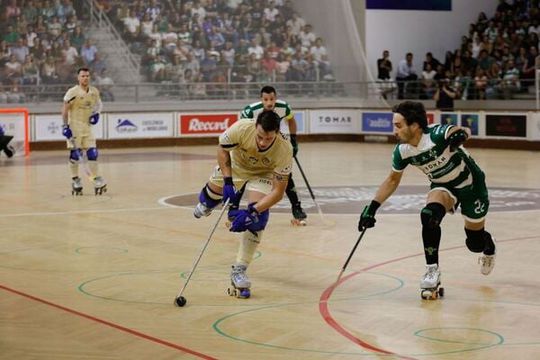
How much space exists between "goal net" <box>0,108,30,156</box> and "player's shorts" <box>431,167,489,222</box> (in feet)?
62.5

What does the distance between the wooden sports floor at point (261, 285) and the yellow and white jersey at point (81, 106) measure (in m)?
1.32

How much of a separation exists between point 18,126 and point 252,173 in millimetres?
18385

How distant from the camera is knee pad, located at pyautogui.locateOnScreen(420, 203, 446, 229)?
8500 mm

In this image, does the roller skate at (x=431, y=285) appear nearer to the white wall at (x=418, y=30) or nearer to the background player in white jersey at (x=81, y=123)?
the background player in white jersey at (x=81, y=123)

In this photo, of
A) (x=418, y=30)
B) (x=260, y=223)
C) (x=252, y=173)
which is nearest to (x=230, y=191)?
(x=260, y=223)

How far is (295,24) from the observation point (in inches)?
1309

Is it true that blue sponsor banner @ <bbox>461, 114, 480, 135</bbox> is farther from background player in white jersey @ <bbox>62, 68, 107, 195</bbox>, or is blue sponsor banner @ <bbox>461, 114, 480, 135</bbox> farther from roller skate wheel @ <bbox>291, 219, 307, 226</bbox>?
roller skate wheel @ <bbox>291, 219, 307, 226</bbox>

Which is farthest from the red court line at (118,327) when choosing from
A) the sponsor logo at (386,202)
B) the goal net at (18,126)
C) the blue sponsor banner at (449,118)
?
the blue sponsor banner at (449,118)

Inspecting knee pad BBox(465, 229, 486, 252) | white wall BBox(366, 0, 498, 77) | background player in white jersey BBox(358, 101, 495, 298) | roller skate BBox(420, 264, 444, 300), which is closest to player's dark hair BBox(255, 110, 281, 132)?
background player in white jersey BBox(358, 101, 495, 298)

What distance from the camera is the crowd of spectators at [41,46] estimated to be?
2908 centimetres

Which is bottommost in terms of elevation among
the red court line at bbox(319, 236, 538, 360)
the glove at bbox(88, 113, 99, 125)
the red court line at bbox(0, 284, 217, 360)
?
the red court line at bbox(319, 236, 538, 360)

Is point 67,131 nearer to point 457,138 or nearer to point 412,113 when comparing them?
point 412,113

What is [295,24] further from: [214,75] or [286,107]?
[286,107]

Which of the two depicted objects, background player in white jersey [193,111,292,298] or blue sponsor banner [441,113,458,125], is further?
blue sponsor banner [441,113,458,125]
